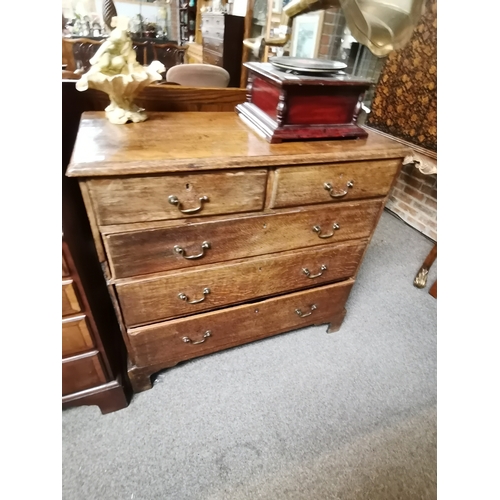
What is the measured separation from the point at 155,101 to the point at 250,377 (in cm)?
107

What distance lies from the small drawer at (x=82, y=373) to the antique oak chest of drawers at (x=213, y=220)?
0.36 ft

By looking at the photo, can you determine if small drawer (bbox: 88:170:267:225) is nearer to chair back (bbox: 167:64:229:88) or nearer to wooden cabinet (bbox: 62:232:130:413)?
wooden cabinet (bbox: 62:232:130:413)

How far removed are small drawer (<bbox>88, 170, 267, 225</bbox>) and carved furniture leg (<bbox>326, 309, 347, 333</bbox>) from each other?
80cm

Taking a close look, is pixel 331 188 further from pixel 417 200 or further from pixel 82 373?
pixel 417 200

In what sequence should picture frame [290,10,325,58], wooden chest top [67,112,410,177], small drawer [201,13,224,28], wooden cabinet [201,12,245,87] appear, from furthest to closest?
small drawer [201,13,224,28]
wooden cabinet [201,12,245,87]
picture frame [290,10,325,58]
wooden chest top [67,112,410,177]

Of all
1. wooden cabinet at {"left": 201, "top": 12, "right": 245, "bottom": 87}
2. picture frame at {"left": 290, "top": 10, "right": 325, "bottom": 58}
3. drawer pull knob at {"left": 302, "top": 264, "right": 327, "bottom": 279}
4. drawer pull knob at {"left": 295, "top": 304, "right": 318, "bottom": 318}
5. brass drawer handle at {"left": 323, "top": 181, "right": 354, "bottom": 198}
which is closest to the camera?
brass drawer handle at {"left": 323, "top": 181, "right": 354, "bottom": 198}

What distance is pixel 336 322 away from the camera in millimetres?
1446

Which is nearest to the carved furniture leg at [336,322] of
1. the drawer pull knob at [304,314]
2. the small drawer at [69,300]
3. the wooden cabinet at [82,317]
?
the drawer pull knob at [304,314]

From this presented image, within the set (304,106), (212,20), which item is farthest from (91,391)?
(212,20)

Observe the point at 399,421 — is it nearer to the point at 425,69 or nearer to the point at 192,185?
the point at 192,185

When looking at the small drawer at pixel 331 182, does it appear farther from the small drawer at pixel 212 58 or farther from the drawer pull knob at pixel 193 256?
the small drawer at pixel 212 58

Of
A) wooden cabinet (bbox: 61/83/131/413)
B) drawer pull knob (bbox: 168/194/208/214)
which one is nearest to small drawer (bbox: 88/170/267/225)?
drawer pull knob (bbox: 168/194/208/214)

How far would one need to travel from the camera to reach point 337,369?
4.42 ft

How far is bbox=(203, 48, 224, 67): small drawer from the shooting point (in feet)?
7.04
